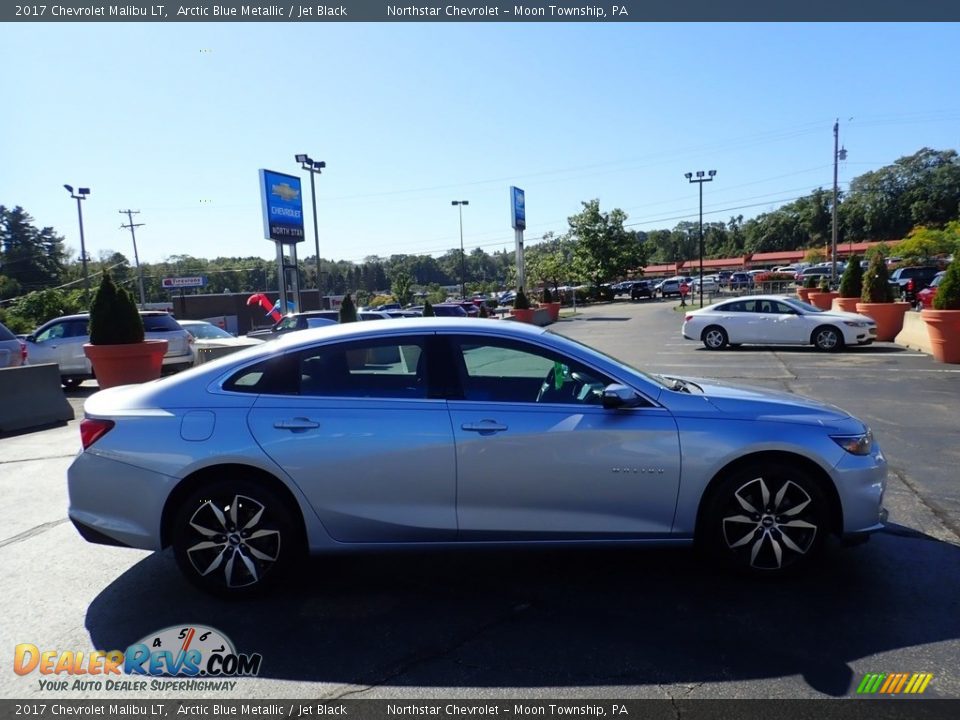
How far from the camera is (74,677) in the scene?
315cm

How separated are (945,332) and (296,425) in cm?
1374

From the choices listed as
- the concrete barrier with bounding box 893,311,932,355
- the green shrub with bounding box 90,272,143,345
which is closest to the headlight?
the green shrub with bounding box 90,272,143,345

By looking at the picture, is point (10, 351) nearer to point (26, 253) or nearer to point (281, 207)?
point (281, 207)

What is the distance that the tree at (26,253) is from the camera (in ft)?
290

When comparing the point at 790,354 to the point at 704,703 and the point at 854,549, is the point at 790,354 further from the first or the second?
the point at 704,703

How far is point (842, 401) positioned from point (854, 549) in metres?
5.93

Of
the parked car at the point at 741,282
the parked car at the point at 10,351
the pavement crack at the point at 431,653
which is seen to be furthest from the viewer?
the parked car at the point at 741,282

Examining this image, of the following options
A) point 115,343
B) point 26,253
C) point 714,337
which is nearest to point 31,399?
point 115,343

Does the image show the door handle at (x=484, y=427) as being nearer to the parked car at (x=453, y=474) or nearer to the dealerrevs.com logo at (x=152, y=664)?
the parked car at (x=453, y=474)

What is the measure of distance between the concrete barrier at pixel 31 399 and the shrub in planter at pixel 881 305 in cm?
1832

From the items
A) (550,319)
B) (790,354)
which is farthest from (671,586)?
(550,319)

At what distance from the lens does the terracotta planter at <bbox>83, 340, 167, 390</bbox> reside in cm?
1151

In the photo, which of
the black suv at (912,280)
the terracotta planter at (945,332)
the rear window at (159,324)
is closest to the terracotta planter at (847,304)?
the terracotta planter at (945,332)

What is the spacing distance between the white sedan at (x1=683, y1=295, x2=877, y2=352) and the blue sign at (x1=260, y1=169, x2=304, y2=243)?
567 inches
